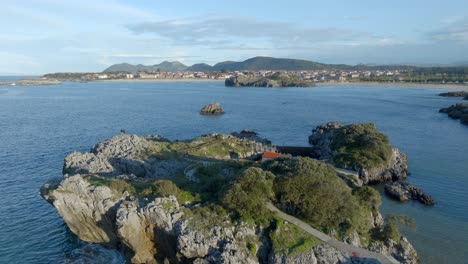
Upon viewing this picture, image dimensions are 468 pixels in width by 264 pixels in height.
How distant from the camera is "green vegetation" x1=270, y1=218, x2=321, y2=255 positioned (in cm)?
2357

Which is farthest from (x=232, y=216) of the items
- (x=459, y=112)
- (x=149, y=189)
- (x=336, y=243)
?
(x=459, y=112)

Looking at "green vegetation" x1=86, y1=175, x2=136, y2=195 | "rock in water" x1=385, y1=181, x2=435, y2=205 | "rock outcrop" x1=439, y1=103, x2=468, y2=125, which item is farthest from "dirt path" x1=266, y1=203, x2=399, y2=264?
"rock outcrop" x1=439, y1=103, x2=468, y2=125

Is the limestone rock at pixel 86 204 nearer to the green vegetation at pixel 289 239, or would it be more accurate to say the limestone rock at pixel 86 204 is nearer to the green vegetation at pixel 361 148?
the green vegetation at pixel 289 239

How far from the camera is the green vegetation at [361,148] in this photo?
4422 centimetres

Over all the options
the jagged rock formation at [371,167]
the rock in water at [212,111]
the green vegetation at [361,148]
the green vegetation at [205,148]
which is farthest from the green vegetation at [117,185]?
the rock in water at [212,111]

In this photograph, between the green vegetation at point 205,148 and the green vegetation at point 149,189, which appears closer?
the green vegetation at point 149,189

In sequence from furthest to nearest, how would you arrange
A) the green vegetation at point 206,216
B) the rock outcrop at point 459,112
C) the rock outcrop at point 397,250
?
the rock outcrop at point 459,112
the rock outcrop at point 397,250
the green vegetation at point 206,216

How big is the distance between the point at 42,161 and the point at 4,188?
9978 millimetres

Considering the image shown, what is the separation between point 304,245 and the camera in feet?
77.9

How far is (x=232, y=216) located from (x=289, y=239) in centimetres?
383

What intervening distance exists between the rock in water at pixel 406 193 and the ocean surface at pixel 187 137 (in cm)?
93

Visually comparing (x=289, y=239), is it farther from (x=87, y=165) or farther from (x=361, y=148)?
(x=361, y=148)

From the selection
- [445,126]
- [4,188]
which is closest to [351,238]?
[4,188]

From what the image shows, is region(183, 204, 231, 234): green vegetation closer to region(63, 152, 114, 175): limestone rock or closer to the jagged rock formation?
region(63, 152, 114, 175): limestone rock
